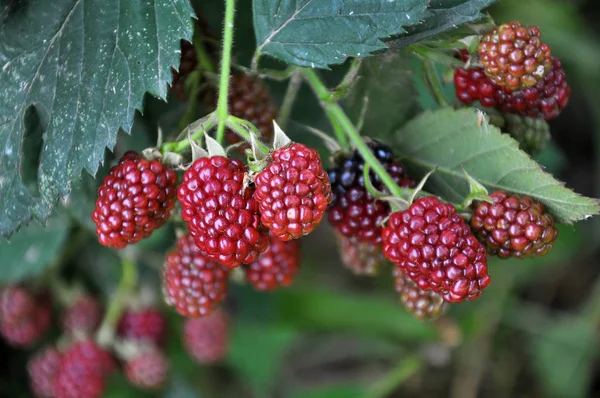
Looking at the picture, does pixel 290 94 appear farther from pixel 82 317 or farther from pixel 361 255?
pixel 82 317

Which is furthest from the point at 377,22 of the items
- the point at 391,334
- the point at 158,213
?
the point at 391,334

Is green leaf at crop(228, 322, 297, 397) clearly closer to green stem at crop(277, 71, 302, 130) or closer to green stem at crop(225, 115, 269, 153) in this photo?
green stem at crop(277, 71, 302, 130)

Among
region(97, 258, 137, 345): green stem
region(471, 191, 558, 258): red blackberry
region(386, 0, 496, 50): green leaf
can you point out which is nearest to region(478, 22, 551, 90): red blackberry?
region(386, 0, 496, 50): green leaf

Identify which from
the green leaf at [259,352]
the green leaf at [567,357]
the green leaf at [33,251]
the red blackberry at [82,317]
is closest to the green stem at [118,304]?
the red blackberry at [82,317]

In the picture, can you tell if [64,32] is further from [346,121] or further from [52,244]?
[52,244]

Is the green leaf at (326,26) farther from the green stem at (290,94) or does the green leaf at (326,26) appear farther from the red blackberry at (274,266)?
the red blackberry at (274,266)

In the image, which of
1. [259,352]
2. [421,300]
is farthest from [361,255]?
[259,352]
